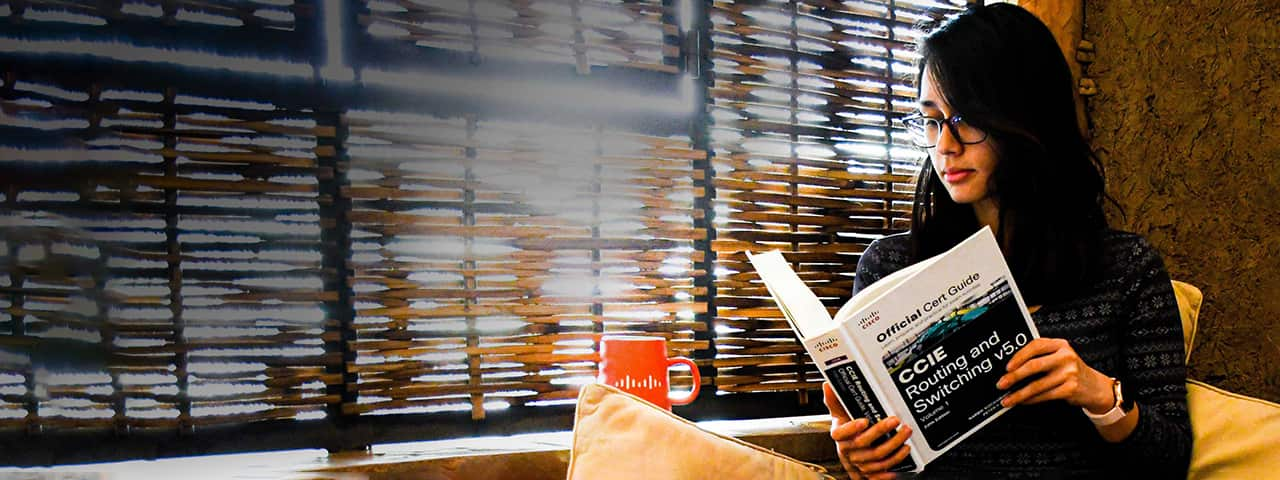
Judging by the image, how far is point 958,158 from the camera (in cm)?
133

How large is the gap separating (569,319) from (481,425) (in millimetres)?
270

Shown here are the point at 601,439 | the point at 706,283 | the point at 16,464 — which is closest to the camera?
the point at 601,439

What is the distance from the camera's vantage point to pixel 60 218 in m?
1.22

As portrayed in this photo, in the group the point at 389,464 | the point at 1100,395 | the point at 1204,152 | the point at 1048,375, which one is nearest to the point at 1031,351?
the point at 1048,375

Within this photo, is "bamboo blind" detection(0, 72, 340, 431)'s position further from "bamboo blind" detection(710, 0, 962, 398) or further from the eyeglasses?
the eyeglasses

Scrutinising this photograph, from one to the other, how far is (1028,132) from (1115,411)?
47cm

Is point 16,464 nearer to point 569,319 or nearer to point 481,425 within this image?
point 481,425

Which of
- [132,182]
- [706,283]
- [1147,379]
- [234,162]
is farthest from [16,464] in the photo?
[1147,379]

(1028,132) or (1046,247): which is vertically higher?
(1028,132)

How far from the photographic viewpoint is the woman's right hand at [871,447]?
1116mm

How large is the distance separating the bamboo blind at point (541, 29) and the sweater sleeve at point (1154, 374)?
987 mm

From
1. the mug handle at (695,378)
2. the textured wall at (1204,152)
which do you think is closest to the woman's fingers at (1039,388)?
the mug handle at (695,378)

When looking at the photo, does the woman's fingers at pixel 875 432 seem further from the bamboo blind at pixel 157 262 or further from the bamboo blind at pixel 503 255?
the bamboo blind at pixel 157 262

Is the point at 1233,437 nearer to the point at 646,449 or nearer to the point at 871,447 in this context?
the point at 871,447
